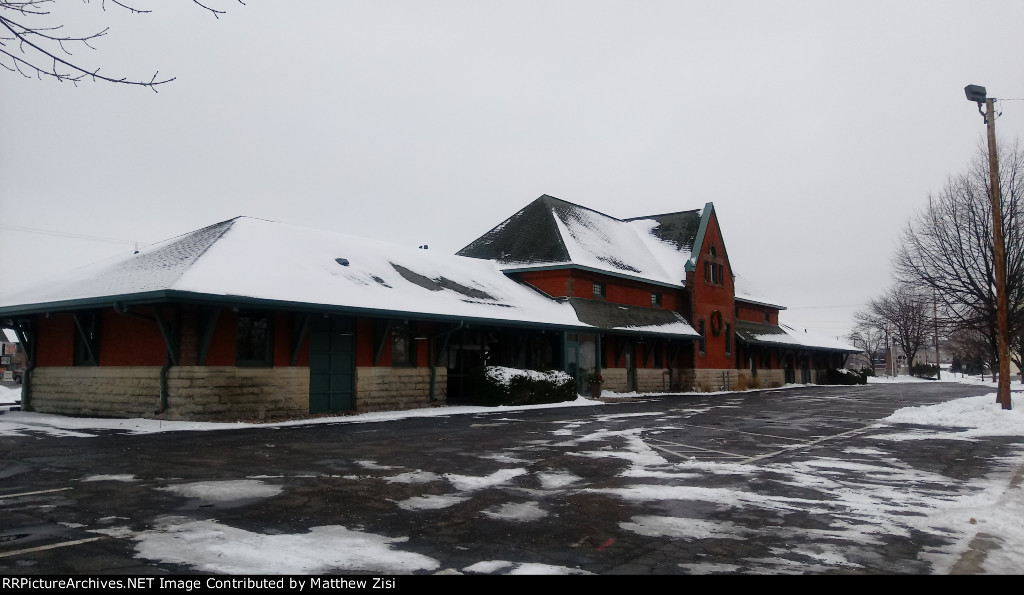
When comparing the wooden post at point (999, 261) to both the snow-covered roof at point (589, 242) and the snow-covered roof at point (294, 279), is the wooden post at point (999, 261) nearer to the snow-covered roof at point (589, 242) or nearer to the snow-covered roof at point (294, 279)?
the snow-covered roof at point (294, 279)

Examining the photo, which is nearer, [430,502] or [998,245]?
[430,502]

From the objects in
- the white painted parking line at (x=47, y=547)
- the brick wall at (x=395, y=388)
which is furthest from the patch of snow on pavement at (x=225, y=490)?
the brick wall at (x=395, y=388)

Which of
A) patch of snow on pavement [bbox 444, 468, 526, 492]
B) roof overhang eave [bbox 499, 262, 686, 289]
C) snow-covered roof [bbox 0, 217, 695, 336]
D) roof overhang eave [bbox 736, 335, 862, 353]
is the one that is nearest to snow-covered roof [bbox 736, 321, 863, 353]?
roof overhang eave [bbox 736, 335, 862, 353]

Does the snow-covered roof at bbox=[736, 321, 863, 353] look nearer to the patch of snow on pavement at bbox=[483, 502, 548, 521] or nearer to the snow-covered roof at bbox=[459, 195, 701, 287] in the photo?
the snow-covered roof at bbox=[459, 195, 701, 287]

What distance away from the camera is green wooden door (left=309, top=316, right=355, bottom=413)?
19.4 metres

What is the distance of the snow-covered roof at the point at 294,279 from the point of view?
55.8 ft

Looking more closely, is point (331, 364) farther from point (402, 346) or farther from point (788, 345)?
point (788, 345)

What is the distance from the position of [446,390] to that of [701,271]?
71.5ft

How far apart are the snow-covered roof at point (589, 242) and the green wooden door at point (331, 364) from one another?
13653mm

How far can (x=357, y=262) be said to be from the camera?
77.5 feet

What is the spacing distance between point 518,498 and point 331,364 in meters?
13.6

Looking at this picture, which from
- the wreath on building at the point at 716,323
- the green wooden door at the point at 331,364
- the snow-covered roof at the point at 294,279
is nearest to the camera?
the snow-covered roof at the point at 294,279

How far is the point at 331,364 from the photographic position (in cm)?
1991

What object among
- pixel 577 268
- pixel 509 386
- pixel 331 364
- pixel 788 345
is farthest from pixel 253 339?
pixel 788 345
